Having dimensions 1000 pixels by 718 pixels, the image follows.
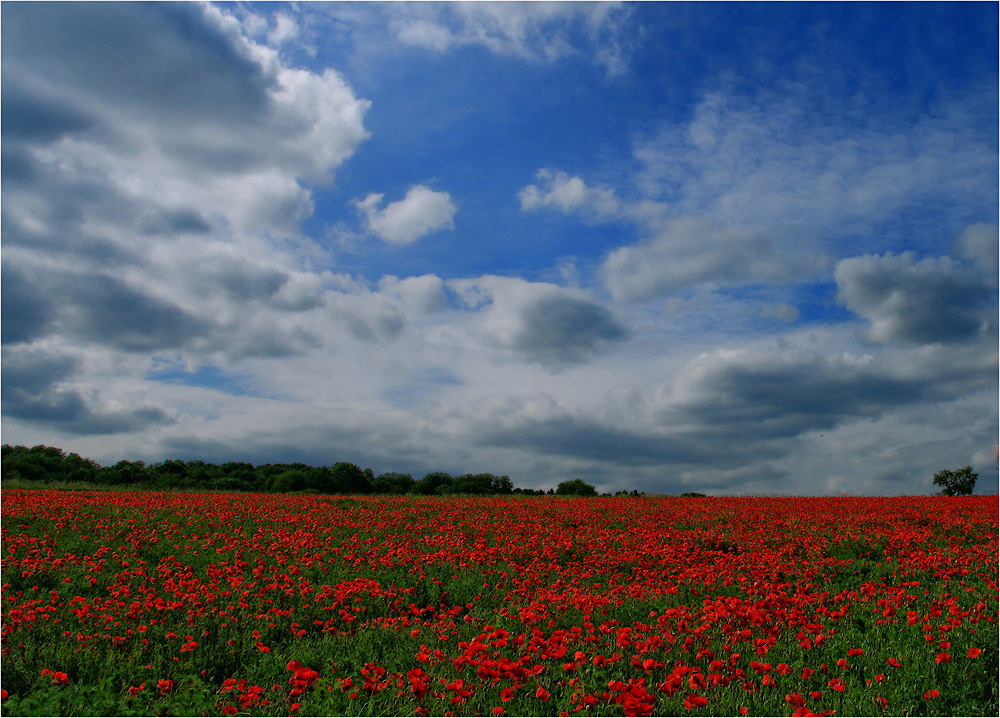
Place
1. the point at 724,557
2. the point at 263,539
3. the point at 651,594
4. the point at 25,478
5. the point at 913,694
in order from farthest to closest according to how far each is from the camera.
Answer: the point at 25,478 < the point at 263,539 < the point at 724,557 < the point at 651,594 < the point at 913,694

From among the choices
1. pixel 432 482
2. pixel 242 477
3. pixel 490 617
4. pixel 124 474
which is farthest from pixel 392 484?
pixel 490 617

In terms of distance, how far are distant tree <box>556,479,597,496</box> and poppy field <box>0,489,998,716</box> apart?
16.6 meters

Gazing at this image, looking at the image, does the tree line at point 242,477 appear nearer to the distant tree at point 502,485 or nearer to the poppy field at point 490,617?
the distant tree at point 502,485

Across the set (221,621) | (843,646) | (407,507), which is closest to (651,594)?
(843,646)

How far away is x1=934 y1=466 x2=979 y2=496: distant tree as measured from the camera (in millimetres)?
33250

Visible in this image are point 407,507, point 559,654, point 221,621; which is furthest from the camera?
point 407,507

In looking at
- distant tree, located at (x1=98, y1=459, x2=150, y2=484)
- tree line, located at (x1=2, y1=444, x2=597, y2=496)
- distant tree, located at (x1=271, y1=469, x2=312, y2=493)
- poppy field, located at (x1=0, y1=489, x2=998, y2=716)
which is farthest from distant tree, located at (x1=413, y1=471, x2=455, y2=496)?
poppy field, located at (x1=0, y1=489, x2=998, y2=716)

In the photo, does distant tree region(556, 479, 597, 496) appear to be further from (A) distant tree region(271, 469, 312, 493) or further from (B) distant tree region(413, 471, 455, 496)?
(A) distant tree region(271, 469, 312, 493)

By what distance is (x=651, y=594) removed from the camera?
10.1m

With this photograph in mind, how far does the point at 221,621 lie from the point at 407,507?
1171cm

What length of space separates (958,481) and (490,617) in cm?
3499

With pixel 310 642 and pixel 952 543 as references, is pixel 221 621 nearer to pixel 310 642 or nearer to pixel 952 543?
pixel 310 642

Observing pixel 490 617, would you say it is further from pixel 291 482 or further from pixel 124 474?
→ pixel 124 474

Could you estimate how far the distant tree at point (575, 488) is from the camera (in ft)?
109
